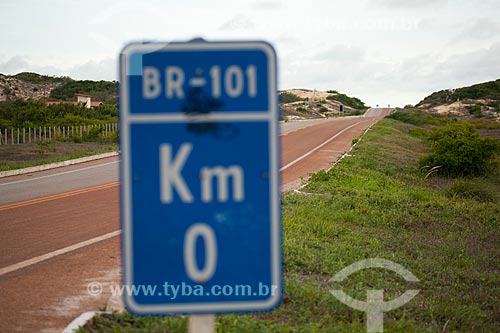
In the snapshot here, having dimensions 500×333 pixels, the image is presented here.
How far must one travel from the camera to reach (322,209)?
11633 millimetres

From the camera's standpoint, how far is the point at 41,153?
25891mm

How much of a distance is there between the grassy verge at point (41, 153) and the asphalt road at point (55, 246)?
326 cm

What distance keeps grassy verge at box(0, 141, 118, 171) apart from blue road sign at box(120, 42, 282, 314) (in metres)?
19.1

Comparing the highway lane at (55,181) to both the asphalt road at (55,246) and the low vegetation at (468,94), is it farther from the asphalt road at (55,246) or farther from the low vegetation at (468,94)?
the low vegetation at (468,94)

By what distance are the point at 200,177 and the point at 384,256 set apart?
7.01m

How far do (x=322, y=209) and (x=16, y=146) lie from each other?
19795 millimetres

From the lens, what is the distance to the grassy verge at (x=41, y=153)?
21.9m

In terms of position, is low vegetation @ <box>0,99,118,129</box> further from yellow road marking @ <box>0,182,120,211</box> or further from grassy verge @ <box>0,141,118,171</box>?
yellow road marking @ <box>0,182,120,211</box>

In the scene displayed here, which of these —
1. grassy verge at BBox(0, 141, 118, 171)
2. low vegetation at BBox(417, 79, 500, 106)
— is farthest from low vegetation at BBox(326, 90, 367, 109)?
grassy verge at BBox(0, 141, 118, 171)

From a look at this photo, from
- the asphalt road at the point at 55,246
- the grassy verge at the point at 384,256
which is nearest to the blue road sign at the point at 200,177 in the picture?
the grassy verge at the point at 384,256

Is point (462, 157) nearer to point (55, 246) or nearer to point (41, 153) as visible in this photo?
point (41, 153)

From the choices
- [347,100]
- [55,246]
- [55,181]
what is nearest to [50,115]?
[55,181]

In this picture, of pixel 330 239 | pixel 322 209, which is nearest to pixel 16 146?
pixel 322 209

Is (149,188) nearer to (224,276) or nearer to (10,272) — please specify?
(224,276)
